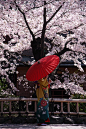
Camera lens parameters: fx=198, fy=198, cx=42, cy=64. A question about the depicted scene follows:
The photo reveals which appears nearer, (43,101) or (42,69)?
(42,69)

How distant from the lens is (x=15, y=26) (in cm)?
1023

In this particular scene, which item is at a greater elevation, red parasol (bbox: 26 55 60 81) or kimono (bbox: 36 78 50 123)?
red parasol (bbox: 26 55 60 81)

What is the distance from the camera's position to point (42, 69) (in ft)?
18.2

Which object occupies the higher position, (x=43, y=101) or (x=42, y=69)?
(x=42, y=69)

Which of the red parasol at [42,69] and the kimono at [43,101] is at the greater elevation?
the red parasol at [42,69]

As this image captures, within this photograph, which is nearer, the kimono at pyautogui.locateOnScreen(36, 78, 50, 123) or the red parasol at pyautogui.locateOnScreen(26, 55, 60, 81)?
the red parasol at pyautogui.locateOnScreen(26, 55, 60, 81)

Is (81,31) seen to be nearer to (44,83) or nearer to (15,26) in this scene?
(15,26)

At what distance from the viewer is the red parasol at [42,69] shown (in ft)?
17.8

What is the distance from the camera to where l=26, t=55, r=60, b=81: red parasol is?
5430 mm

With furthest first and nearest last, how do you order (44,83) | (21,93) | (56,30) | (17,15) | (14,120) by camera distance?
(21,93)
(56,30)
(17,15)
(14,120)
(44,83)

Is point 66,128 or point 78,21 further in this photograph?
point 78,21

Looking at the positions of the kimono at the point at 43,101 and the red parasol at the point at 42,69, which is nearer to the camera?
the red parasol at the point at 42,69

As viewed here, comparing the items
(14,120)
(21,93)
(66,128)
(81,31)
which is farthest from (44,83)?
(21,93)

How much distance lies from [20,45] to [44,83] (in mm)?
5388
